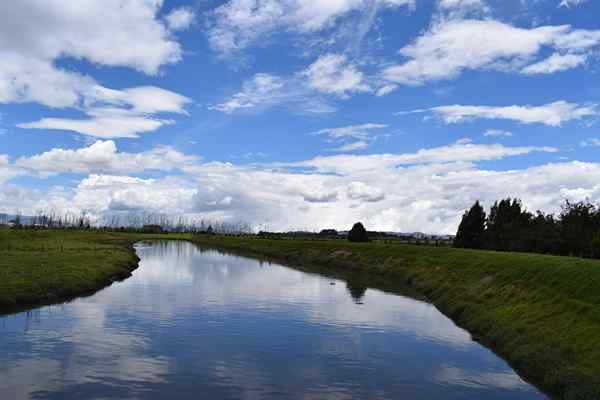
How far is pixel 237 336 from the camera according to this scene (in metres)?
34.6

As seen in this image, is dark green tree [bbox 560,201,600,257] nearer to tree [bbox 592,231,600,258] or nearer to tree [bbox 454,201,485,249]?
tree [bbox 592,231,600,258]

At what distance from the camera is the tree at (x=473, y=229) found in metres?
107

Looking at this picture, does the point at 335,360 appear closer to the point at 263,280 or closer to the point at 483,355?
the point at 483,355

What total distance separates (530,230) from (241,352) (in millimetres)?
72694

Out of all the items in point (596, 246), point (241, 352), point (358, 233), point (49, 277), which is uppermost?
point (358, 233)

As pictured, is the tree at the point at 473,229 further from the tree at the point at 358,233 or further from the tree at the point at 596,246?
the tree at the point at 596,246

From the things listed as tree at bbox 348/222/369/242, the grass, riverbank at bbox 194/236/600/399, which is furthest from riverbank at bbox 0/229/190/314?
tree at bbox 348/222/369/242

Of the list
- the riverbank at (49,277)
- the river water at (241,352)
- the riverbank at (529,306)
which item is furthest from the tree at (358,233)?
the river water at (241,352)

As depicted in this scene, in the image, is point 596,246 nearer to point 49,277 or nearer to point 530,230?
point 530,230

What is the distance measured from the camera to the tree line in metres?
74.6

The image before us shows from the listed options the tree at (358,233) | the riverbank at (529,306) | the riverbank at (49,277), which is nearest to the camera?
the riverbank at (529,306)

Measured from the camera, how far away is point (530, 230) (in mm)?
87875

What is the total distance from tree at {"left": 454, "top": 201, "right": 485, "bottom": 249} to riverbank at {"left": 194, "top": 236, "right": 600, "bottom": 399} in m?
31.7

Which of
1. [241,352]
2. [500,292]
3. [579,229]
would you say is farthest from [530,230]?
[241,352]
